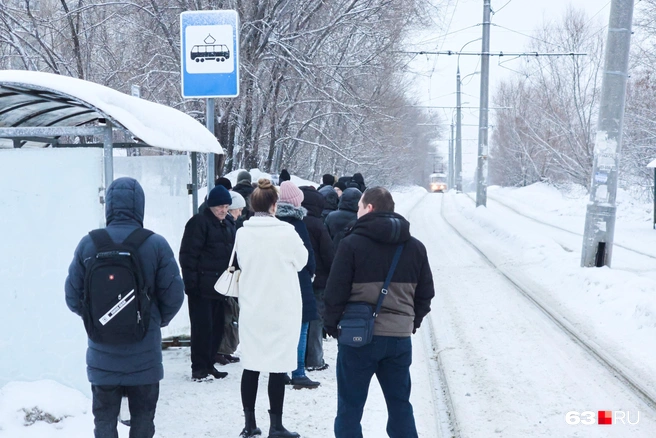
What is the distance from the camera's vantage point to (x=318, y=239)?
664 centimetres

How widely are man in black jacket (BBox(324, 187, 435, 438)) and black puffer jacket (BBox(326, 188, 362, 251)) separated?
11.2 feet

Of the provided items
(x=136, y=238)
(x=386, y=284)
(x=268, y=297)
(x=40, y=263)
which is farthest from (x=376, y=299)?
(x=40, y=263)

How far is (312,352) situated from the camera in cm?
707

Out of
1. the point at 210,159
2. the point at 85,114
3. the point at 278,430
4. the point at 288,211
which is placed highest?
the point at 85,114

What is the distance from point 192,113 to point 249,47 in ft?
5.83

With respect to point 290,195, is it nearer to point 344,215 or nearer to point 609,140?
point 344,215

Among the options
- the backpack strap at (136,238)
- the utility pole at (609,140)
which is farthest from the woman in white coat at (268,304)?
the utility pole at (609,140)

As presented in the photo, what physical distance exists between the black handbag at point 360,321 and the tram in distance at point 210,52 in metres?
3.64

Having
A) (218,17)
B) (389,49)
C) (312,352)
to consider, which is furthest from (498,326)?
(389,49)

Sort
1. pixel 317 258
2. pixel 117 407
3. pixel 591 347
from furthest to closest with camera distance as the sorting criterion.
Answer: pixel 591 347, pixel 317 258, pixel 117 407

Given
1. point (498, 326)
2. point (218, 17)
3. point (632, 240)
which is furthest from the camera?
point (632, 240)

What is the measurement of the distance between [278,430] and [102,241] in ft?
6.82

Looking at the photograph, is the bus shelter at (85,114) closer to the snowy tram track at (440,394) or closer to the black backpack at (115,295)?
the black backpack at (115,295)

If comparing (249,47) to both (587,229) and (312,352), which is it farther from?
(312,352)
